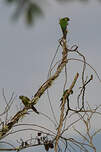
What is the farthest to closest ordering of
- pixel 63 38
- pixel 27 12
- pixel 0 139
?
pixel 63 38
pixel 0 139
pixel 27 12

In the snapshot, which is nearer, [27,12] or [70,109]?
[27,12]

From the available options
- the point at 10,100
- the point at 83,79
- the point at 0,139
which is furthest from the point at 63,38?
the point at 0,139

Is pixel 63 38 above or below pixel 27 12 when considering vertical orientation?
above

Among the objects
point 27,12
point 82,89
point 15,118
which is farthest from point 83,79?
point 27,12

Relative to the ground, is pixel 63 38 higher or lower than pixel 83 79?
higher

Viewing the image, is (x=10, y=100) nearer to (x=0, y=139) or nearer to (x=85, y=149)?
(x=0, y=139)

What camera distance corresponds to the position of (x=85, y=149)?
3.15 ft

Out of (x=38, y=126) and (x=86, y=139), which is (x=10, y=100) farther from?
(x=86, y=139)

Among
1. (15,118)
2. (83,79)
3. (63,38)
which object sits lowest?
(15,118)

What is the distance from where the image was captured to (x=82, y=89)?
3.27 feet

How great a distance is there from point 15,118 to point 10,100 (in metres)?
0.07

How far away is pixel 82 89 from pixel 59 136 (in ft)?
0.56

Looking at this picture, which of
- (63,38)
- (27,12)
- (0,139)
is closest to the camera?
(27,12)

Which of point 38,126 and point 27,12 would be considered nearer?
point 27,12
